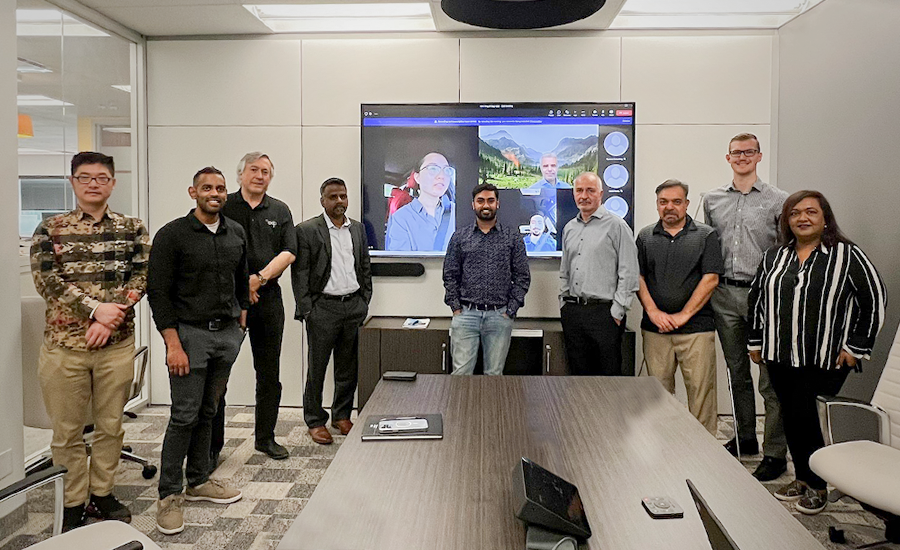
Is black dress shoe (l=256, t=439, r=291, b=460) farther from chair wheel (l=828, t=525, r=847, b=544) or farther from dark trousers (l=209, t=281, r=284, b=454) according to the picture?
chair wheel (l=828, t=525, r=847, b=544)

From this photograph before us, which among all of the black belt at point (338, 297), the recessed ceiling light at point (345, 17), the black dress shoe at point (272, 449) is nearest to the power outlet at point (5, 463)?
the black dress shoe at point (272, 449)

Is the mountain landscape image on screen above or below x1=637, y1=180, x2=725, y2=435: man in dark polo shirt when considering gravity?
above

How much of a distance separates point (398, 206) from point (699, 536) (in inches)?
163

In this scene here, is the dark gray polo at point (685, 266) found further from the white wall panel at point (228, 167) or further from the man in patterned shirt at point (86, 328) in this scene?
the man in patterned shirt at point (86, 328)

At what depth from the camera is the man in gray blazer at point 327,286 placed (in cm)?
480

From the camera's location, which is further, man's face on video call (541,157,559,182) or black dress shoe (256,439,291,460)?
man's face on video call (541,157,559,182)

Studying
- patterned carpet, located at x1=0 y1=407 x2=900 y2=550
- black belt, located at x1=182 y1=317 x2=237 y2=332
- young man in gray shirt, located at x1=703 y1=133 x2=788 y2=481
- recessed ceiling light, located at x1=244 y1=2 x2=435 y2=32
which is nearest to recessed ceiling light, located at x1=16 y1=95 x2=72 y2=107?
recessed ceiling light, located at x1=244 y1=2 x2=435 y2=32

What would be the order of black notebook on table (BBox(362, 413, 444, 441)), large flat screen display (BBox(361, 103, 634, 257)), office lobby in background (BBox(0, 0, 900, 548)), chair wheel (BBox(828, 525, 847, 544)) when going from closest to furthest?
black notebook on table (BBox(362, 413, 444, 441)), chair wheel (BBox(828, 525, 847, 544)), office lobby in background (BBox(0, 0, 900, 548)), large flat screen display (BBox(361, 103, 634, 257))

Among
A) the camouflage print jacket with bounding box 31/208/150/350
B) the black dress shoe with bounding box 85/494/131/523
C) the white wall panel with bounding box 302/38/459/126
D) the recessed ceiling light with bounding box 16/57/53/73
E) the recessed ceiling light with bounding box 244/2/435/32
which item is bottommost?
the black dress shoe with bounding box 85/494/131/523

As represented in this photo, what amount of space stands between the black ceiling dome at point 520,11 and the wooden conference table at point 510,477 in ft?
4.22

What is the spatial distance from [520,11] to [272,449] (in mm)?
3335

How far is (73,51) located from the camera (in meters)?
4.80

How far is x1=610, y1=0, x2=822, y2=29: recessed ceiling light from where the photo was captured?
5.21 metres

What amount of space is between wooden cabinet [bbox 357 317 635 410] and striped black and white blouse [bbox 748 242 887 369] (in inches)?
51.8
